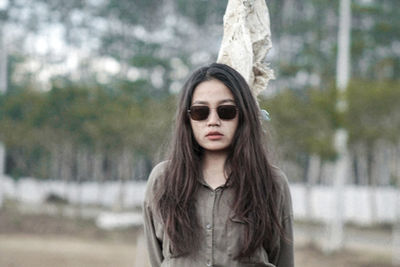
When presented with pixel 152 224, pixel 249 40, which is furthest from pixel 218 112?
pixel 249 40

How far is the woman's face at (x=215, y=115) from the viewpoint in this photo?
2016mm

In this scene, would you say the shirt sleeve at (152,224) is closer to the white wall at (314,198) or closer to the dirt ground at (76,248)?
the dirt ground at (76,248)

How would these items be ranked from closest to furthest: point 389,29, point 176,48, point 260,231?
point 260,231, point 389,29, point 176,48

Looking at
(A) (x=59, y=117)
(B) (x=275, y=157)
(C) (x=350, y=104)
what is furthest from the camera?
(A) (x=59, y=117)

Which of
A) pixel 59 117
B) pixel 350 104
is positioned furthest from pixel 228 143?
pixel 59 117

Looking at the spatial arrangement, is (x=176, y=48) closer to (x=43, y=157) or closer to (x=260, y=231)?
(x=43, y=157)

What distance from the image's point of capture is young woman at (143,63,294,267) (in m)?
1.96

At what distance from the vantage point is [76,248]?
13188mm

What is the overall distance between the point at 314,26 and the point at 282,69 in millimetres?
3499

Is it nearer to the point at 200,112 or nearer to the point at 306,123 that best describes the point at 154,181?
the point at 200,112

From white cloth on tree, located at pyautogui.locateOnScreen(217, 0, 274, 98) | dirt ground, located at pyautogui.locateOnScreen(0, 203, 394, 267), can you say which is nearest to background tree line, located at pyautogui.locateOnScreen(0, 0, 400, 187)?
dirt ground, located at pyautogui.locateOnScreen(0, 203, 394, 267)

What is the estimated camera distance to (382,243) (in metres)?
13.5

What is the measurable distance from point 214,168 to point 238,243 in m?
0.26

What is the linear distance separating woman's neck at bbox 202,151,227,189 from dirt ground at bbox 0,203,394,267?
9161 millimetres
